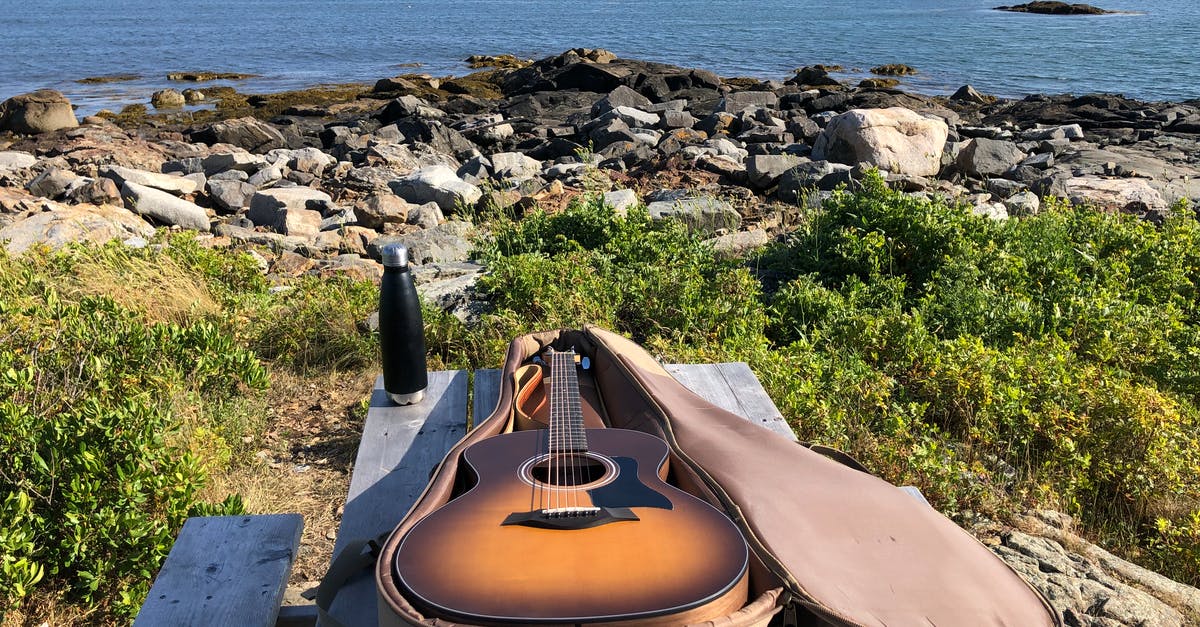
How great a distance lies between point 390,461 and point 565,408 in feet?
1.86

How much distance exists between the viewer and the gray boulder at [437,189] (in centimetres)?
1117

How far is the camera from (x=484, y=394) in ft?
10.2

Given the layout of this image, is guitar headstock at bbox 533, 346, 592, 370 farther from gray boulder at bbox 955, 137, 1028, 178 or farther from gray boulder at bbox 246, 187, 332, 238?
gray boulder at bbox 955, 137, 1028, 178

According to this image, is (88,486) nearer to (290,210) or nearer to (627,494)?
(627,494)

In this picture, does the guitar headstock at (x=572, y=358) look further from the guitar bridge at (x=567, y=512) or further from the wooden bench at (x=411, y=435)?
the guitar bridge at (x=567, y=512)

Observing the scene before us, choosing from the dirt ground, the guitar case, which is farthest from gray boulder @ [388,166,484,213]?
the guitar case

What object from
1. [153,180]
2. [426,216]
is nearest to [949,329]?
[426,216]

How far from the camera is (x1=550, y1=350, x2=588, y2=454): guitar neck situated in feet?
7.32

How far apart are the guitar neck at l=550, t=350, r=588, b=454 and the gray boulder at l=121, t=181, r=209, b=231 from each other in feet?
28.3

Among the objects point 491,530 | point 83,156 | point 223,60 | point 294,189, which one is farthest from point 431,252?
point 223,60

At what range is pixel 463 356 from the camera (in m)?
4.91

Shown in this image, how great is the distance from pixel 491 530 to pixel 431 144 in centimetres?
1671

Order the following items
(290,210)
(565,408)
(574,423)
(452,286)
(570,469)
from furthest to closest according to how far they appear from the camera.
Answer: (290,210), (452,286), (565,408), (574,423), (570,469)

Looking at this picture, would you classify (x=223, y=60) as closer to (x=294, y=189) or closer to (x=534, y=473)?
(x=294, y=189)
